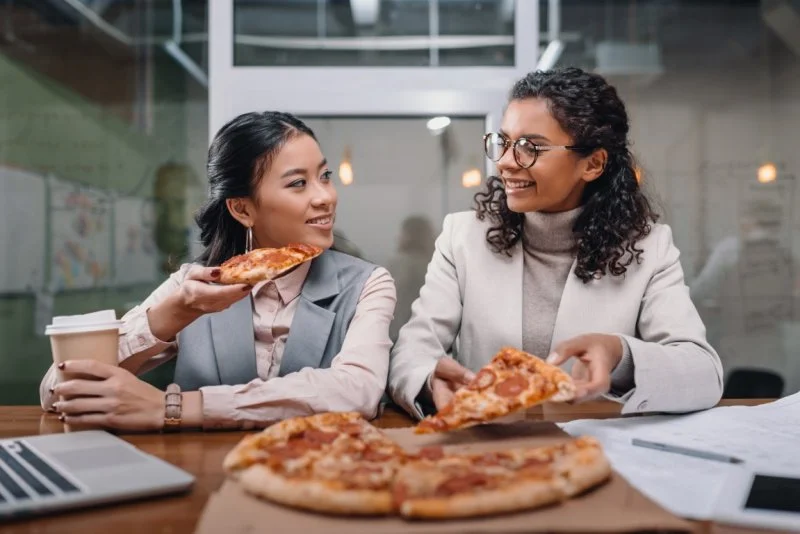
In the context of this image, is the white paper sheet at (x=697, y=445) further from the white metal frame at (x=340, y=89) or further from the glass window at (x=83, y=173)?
the glass window at (x=83, y=173)

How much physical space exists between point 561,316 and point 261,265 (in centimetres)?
80

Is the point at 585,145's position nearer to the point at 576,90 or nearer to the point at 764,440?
the point at 576,90

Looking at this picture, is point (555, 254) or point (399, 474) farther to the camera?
point (555, 254)

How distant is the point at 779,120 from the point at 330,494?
145 inches

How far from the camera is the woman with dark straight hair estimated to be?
5.14 ft

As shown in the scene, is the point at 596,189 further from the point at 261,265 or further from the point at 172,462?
the point at 172,462

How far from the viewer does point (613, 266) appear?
2004mm

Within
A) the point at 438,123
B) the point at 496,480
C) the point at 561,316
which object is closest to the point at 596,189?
the point at 561,316

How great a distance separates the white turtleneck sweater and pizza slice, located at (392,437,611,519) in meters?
0.88

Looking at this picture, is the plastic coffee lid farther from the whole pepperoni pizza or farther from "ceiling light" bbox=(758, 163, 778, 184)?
"ceiling light" bbox=(758, 163, 778, 184)

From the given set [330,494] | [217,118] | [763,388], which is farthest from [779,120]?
[330,494]

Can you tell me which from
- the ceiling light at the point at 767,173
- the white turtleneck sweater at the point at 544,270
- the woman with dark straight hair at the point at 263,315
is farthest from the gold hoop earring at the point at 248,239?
the ceiling light at the point at 767,173

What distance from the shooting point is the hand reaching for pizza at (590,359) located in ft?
4.59

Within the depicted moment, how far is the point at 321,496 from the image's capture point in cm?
98
